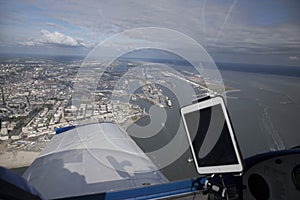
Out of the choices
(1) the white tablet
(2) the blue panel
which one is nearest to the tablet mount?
(2) the blue panel

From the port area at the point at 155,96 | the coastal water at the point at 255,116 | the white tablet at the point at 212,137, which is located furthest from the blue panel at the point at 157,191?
the port area at the point at 155,96

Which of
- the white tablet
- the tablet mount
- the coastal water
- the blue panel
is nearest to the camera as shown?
the white tablet

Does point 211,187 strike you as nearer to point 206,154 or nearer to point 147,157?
point 206,154

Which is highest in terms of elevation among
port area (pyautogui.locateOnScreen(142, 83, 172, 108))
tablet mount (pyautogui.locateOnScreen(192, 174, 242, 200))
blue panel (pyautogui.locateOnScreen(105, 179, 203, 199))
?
port area (pyautogui.locateOnScreen(142, 83, 172, 108))

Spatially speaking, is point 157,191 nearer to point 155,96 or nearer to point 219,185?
point 219,185

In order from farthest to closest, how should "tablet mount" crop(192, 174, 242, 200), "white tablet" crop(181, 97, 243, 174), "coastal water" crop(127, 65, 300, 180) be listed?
"coastal water" crop(127, 65, 300, 180)
"tablet mount" crop(192, 174, 242, 200)
"white tablet" crop(181, 97, 243, 174)

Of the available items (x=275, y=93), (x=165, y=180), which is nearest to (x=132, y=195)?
(x=165, y=180)

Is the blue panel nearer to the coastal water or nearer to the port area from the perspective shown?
the coastal water
